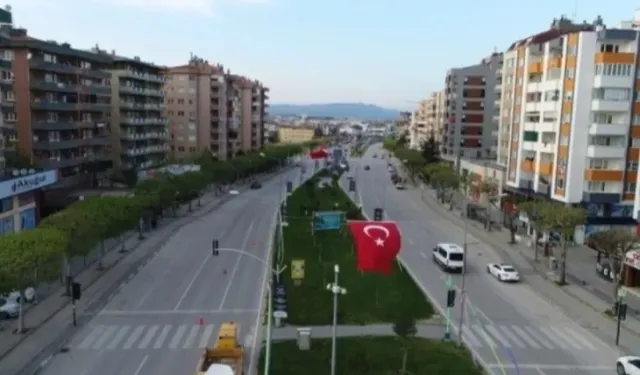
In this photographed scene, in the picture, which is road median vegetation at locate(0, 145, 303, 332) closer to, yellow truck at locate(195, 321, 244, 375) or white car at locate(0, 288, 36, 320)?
white car at locate(0, 288, 36, 320)

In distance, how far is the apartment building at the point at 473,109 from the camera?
109562 millimetres

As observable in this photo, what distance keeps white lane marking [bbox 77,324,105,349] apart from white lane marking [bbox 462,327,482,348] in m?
16.9

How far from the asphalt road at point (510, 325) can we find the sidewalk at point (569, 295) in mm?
642

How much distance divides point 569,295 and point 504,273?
169 inches

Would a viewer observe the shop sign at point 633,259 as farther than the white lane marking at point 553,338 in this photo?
Yes

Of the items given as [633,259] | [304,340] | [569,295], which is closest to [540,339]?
[569,295]

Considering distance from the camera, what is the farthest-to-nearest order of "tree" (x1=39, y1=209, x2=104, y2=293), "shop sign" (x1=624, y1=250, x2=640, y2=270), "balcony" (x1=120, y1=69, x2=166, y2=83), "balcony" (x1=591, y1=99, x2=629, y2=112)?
"balcony" (x1=120, y1=69, x2=166, y2=83)
"balcony" (x1=591, y1=99, x2=629, y2=112)
"shop sign" (x1=624, y1=250, x2=640, y2=270)
"tree" (x1=39, y1=209, x2=104, y2=293)

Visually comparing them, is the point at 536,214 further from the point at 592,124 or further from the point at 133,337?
the point at 133,337

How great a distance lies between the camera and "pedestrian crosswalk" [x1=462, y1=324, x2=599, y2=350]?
29375mm

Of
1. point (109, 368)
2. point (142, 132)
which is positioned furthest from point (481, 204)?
point (109, 368)

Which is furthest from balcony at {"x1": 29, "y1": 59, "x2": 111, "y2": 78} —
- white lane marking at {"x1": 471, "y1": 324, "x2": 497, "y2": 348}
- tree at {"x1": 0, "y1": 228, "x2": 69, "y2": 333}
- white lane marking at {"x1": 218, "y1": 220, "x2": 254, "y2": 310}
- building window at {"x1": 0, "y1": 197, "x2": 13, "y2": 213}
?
white lane marking at {"x1": 471, "y1": 324, "x2": 497, "y2": 348}

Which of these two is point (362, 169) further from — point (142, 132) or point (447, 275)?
point (447, 275)

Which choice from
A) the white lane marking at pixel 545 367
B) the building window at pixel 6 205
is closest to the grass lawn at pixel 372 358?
the white lane marking at pixel 545 367

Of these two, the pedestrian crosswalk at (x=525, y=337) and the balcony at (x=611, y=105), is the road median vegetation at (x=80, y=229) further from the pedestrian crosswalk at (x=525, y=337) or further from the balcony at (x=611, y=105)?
the balcony at (x=611, y=105)
